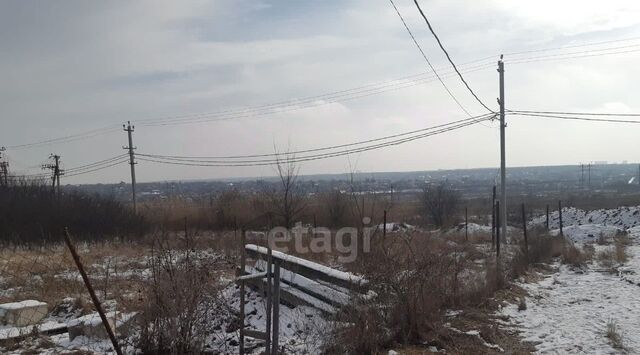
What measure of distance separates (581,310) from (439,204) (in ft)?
97.0

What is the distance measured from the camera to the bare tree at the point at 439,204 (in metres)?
37.2

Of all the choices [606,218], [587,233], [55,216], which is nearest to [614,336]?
[587,233]

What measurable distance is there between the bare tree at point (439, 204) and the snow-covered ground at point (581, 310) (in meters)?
23.1

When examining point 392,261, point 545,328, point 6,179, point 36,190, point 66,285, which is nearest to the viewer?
point 392,261

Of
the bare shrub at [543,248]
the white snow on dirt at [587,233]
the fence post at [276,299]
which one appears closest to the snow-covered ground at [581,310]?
the bare shrub at [543,248]

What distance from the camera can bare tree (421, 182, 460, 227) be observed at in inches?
1465

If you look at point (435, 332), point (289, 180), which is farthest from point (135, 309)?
point (289, 180)

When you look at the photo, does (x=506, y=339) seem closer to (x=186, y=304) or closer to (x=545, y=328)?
(x=545, y=328)

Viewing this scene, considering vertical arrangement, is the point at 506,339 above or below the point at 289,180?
below

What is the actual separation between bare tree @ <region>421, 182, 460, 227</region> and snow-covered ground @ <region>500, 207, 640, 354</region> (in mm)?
23068

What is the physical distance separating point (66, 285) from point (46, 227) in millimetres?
15712

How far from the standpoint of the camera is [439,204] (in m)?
37.8

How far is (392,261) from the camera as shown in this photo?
22.3 ft

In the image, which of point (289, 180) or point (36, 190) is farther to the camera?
point (36, 190)
